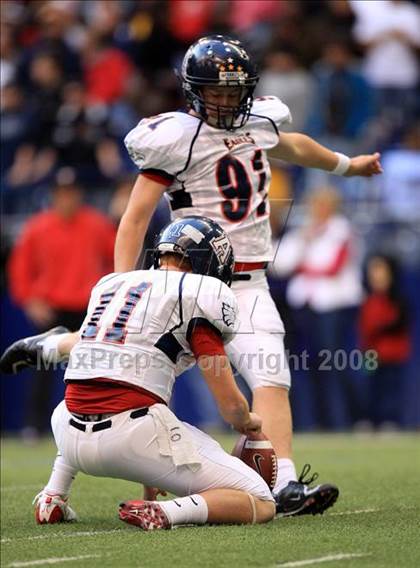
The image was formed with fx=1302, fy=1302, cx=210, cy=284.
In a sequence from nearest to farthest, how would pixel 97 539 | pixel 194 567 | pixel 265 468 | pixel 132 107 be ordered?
pixel 194 567, pixel 97 539, pixel 265 468, pixel 132 107

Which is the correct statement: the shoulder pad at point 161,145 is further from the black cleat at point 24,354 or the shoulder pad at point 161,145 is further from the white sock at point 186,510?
the white sock at point 186,510

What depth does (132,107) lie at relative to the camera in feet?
43.0

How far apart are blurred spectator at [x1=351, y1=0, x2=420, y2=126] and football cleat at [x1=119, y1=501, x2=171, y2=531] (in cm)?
816

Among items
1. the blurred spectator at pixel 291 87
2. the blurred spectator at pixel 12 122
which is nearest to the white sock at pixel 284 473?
the blurred spectator at pixel 291 87

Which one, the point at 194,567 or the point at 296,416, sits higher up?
the point at 194,567

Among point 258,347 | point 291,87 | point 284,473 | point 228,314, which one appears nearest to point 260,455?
point 284,473

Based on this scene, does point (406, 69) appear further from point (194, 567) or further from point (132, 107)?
point (194, 567)

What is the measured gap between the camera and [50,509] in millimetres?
5246

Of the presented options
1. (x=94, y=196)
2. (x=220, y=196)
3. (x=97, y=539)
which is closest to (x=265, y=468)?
(x=97, y=539)

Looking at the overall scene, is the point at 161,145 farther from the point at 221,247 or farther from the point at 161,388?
the point at 161,388

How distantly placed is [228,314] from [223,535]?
800 millimetres

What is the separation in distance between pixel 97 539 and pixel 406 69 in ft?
28.7

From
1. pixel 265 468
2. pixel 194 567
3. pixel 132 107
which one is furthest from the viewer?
Result: pixel 132 107

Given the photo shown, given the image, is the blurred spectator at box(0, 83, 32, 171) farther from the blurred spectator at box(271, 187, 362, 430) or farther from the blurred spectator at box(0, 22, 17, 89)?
the blurred spectator at box(271, 187, 362, 430)
